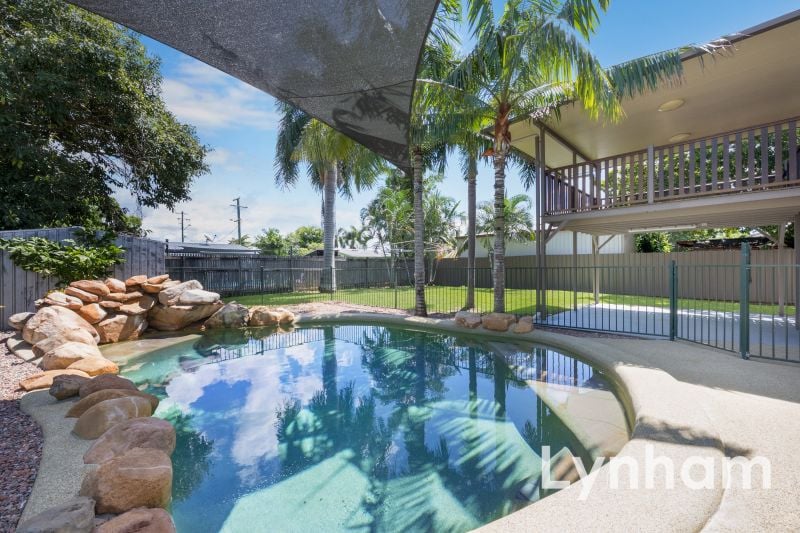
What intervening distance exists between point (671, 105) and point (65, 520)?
29.9 feet

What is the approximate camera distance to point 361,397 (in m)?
4.32

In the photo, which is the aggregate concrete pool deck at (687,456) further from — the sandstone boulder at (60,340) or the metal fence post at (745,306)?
the sandstone boulder at (60,340)

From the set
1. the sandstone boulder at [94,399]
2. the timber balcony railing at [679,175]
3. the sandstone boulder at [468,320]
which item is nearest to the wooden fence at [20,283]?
the sandstone boulder at [94,399]

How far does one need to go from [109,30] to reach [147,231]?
21.0 feet

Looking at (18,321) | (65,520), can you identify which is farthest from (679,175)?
(18,321)

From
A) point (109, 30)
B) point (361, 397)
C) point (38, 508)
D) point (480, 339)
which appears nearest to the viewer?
point (38, 508)

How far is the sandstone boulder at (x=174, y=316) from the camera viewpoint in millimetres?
7500

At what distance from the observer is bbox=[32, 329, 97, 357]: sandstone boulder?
4.66 m

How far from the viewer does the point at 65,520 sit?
60.9 inches

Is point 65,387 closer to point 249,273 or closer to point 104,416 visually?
point 104,416

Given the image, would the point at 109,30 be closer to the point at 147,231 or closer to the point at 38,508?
the point at 147,231

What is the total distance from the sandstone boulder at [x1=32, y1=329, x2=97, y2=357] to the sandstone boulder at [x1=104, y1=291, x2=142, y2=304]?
160cm

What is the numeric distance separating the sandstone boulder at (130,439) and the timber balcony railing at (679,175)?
771cm

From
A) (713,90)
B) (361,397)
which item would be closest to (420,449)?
(361,397)
